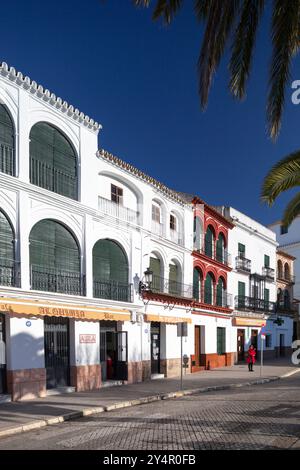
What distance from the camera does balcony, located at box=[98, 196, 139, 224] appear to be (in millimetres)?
20750

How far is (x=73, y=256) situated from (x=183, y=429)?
9223 mm

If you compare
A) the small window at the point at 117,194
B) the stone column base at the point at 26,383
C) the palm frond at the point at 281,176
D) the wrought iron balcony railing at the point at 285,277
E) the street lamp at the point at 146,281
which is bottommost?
the stone column base at the point at 26,383

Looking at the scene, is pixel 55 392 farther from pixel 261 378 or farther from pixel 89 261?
pixel 261 378

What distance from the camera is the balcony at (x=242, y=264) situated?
1383 inches

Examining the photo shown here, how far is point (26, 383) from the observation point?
1595 centimetres

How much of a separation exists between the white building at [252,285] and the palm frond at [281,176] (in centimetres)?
2131

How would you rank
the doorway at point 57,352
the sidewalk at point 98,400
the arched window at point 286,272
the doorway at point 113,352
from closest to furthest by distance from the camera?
the sidewalk at point 98,400, the doorway at point 57,352, the doorway at point 113,352, the arched window at point 286,272

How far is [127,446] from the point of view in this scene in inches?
374

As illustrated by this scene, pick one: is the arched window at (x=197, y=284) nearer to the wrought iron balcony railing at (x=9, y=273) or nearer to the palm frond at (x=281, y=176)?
the wrought iron balcony railing at (x=9, y=273)

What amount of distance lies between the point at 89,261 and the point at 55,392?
4950 mm

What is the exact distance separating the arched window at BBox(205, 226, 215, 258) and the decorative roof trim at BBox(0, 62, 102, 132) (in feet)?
40.2

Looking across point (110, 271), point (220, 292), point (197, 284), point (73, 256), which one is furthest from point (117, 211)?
point (220, 292)

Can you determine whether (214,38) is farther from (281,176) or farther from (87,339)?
(87,339)

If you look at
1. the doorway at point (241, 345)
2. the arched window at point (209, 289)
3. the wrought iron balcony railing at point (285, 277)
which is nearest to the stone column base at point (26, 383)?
the arched window at point (209, 289)
